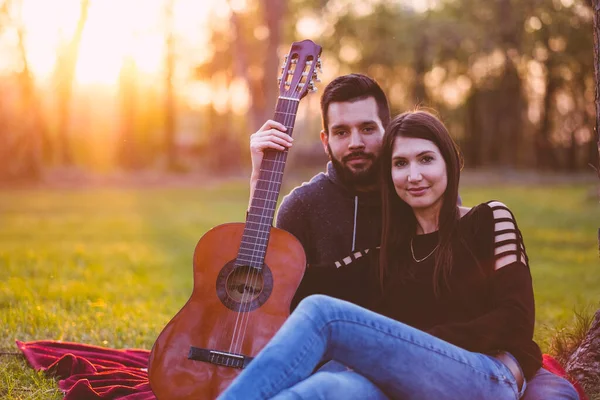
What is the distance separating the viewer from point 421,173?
11.3ft

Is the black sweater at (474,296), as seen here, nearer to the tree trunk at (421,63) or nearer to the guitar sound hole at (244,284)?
the guitar sound hole at (244,284)

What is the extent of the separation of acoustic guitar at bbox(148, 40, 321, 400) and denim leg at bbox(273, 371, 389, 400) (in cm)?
60

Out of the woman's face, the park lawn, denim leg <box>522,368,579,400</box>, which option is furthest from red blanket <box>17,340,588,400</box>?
the woman's face

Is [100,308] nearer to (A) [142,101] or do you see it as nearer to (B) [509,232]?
(B) [509,232]

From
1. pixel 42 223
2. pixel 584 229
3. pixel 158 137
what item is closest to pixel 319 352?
pixel 584 229

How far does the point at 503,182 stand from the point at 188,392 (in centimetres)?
2386

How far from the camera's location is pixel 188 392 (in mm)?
3299

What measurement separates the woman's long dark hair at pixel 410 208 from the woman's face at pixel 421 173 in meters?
0.03

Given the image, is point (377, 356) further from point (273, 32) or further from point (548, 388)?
point (273, 32)

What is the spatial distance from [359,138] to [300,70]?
0.55 meters

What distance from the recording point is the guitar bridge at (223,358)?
3.32 meters

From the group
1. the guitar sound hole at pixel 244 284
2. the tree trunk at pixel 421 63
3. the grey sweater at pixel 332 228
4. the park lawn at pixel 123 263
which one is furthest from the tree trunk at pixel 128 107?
the guitar sound hole at pixel 244 284

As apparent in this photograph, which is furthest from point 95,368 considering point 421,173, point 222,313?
point 421,173

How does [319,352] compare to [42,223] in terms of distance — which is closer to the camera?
[319,352]
